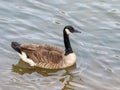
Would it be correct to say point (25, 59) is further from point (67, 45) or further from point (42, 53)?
point (67, 45)

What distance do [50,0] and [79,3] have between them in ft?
4.07

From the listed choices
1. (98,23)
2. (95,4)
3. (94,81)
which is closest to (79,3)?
(95,4)

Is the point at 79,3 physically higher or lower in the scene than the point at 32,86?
higher

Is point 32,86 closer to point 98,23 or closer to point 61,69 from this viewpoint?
point 61,69

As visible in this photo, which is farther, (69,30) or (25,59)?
(69,30)

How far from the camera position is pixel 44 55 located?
42.0 ft

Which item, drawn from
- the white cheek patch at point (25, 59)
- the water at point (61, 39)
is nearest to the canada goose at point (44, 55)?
the white cheek patch at point (25, 59)

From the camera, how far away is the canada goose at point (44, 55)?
1278 centimetres

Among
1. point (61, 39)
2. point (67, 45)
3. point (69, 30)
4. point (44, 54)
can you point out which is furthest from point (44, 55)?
point (61, 39)

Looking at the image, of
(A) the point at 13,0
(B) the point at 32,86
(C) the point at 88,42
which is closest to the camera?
(B) the point at 32,86

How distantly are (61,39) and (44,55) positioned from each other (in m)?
1.67

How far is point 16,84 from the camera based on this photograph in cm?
1146

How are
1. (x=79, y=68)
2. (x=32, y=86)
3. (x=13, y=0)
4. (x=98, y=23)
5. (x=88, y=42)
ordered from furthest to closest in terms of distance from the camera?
(x=13, y=0) < (x=98, y=23) < (x=88, y=42) < (x=79, y=68) < (x=32, y=86)

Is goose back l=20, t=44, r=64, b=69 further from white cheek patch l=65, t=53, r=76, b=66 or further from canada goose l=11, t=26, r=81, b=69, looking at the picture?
white cheek patch l=65, t=53, r=76, b=66
